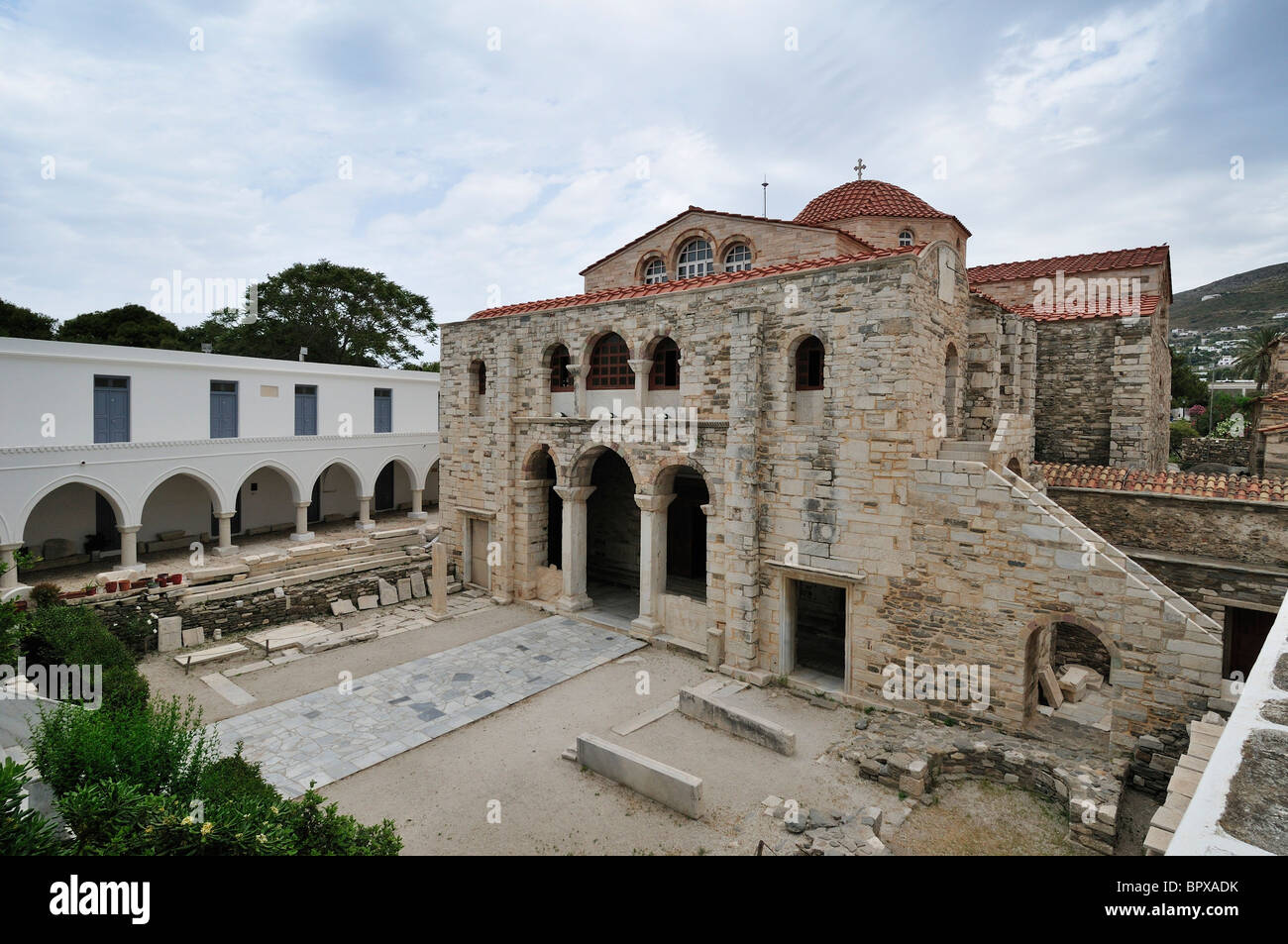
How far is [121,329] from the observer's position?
1409 inches

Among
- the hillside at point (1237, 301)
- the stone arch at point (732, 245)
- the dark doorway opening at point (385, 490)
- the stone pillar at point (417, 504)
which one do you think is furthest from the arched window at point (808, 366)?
the hillside at point (1237, 301)

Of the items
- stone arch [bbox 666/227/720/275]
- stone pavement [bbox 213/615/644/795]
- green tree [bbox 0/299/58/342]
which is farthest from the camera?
green tree [bbox 0/299/58/342]

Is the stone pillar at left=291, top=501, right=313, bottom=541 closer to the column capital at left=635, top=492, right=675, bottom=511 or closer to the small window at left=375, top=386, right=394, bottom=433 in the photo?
the small window at left=375, top=386, right=394, bottom=433

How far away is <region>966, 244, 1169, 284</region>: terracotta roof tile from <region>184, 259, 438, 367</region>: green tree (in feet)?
117

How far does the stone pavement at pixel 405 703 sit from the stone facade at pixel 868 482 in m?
1.83

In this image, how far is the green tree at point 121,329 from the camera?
117 feet

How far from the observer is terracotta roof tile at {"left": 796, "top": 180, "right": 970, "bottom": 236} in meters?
17.4

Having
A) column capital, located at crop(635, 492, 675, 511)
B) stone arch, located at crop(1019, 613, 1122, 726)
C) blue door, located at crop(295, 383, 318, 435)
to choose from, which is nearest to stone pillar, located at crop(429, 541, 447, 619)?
column capital, located at crop(635, 492, 675, 511)

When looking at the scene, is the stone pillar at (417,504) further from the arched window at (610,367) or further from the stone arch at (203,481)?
the arched window at (610,367)

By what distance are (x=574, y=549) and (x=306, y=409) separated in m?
13.2
